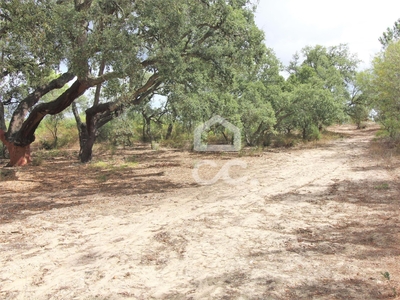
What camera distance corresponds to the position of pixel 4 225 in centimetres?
525

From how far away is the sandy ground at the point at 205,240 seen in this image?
3.07 meters

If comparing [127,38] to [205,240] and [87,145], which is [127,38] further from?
[87,145]

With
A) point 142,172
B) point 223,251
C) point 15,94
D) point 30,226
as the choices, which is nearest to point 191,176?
point 142,172

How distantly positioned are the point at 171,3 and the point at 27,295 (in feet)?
20.3
